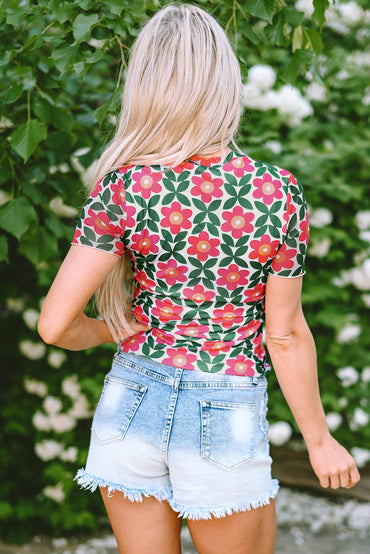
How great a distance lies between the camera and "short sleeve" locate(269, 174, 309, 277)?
49.8 inches

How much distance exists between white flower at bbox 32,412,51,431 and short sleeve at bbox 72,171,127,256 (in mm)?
1853

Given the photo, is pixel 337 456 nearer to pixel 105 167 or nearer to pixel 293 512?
pixel 105 167

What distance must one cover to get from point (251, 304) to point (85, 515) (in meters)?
2.04

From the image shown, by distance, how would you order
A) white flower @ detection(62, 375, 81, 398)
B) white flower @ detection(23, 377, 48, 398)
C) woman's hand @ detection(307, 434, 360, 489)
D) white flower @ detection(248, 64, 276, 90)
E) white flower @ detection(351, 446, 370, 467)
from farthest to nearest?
white flower @ detection(351, 446, 370, 467) < white flower @ detection(248, 64, 276, 90) < white flower @ detection(23, 377, 48, 398) < white flower @ detection(62, 375, 81, 398) < woman's hand @ detection(307, 434, 360, 489)

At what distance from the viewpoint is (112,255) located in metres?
1.27

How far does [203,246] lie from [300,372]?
390mm

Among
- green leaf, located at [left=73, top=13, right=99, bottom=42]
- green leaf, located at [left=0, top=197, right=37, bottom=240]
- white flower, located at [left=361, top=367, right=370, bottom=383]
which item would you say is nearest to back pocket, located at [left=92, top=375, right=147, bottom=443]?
green leaf, located at [left=0, top=197, right=37, bottom=240]

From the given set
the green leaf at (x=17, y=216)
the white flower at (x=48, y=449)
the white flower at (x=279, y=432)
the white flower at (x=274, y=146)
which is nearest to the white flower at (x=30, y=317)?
the white flower at (x=48, y=449)

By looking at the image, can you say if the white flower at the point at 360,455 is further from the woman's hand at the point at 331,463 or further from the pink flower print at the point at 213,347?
the pink flower print at the point at 213,347

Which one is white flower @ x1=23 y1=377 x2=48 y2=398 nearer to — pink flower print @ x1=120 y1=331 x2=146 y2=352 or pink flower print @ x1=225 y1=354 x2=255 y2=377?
pink flower print @ x1=120 y1=331 x2=146 y2=352

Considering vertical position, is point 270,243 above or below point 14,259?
above

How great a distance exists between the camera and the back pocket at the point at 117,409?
4.30 ft

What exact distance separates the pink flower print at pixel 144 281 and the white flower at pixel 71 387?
162cm

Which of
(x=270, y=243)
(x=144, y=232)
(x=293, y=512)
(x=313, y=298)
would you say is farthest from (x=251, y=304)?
(x=293, y=512)
